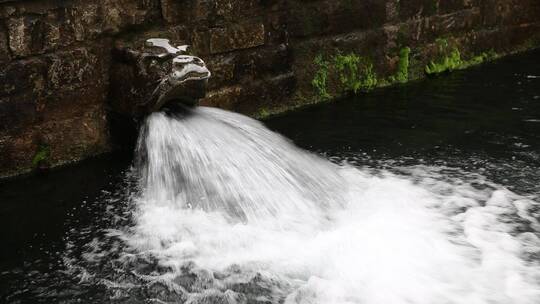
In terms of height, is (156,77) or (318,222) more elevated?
(156,77)

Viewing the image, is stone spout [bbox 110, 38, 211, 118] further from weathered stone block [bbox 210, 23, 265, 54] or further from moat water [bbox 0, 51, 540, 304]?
weathered stone block [bbox 210, 23, 265, 54]

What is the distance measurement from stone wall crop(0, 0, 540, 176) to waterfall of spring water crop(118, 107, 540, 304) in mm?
618

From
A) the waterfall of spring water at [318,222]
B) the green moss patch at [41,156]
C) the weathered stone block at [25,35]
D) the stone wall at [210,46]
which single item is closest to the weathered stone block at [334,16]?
the stone wall at [210,46]

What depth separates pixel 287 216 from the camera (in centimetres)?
387

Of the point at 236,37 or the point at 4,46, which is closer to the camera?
the point at 4,46

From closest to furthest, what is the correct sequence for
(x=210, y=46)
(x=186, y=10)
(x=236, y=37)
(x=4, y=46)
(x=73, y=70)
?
(x=4, y=46)
(x=73, y=70)
(x=186, y=10)
(x=210, y=46)
(x=236, y=37)

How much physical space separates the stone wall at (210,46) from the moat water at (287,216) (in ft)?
1.02

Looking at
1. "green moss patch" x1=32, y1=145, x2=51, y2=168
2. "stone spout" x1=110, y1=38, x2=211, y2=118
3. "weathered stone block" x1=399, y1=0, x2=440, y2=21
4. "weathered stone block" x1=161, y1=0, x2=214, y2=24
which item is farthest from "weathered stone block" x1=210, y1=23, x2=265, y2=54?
"weathered stone block" x1=399, y1=0, x2=440, y2=21

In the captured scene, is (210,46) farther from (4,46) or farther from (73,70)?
(4,46)

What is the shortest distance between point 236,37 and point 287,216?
6.92 ft

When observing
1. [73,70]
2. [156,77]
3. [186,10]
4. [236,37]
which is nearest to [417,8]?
[236,37]

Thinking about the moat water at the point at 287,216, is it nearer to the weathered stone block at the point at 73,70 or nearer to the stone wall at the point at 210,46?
the stone wall at the point at 210,46

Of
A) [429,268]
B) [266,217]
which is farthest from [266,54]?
[429,268]

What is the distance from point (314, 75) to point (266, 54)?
0.68 metres
